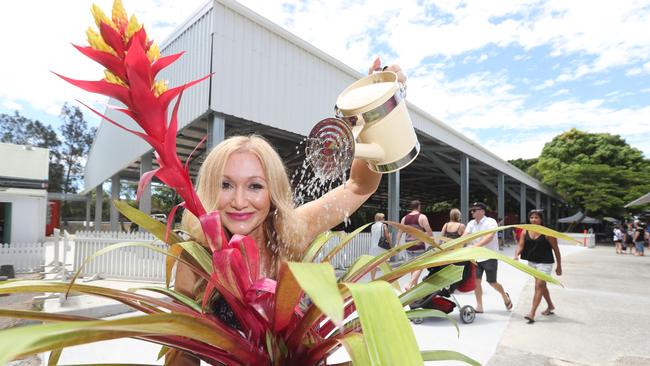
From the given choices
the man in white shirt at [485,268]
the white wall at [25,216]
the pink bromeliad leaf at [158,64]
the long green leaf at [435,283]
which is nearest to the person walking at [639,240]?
the man in white shirt at [485,268]

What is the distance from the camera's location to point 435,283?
2.68 feet

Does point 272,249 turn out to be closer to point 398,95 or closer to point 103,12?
point 398,95

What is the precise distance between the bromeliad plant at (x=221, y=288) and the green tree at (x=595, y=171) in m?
33.0

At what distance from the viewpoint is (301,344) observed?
2.10 ft

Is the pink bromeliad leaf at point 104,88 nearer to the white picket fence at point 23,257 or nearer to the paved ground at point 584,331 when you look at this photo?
the paved ground at point 584,331

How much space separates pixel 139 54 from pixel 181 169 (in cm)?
19

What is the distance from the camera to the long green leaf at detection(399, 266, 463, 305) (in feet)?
2.59

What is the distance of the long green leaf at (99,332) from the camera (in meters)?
0.31

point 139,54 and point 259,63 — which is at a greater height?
point 259,63

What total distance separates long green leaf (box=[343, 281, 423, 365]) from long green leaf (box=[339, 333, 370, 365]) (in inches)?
2.2

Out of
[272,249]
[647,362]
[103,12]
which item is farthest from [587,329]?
[103,12]

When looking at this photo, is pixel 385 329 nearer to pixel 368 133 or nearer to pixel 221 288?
pixel 221 288

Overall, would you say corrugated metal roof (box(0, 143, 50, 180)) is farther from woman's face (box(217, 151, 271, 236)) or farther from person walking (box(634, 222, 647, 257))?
person walking (box(634, 222, 647, 257))

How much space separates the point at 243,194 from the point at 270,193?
0.10 m
